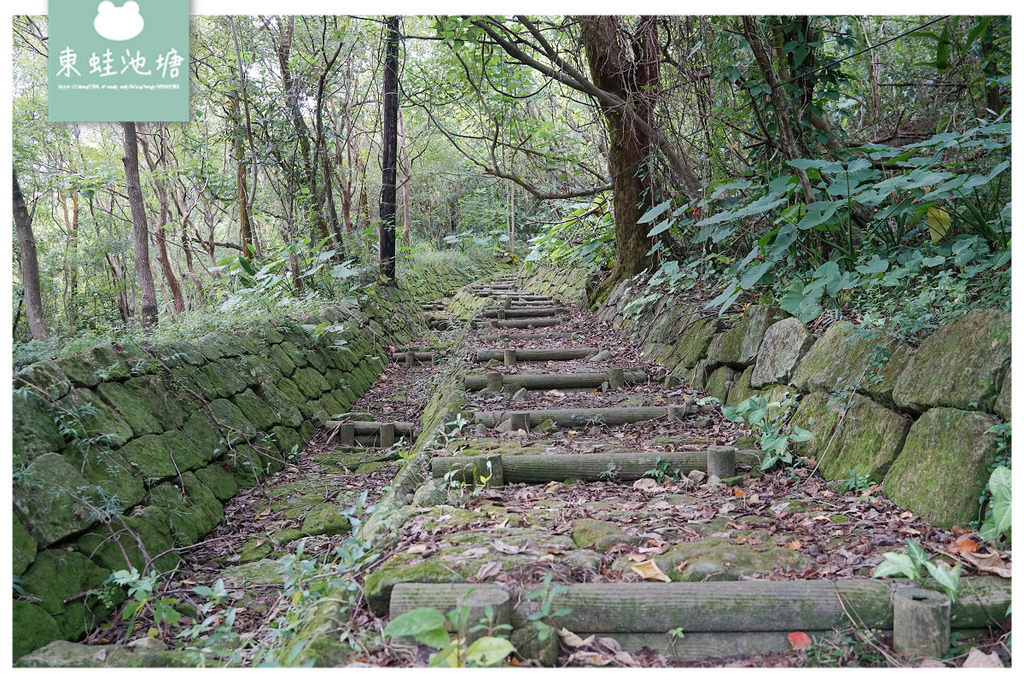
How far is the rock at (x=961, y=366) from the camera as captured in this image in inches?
92.4

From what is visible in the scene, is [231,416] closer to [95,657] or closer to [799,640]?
[95,657]

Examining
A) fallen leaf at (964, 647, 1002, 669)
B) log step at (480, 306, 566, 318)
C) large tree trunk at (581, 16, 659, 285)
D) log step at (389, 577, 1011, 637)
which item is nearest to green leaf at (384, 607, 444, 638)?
log step at (389, 577, 1011, 637)

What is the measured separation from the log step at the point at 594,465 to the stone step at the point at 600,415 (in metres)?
0.89

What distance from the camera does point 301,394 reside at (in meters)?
5.40

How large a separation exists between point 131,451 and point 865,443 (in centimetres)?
353

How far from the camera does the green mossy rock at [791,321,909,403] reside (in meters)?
2.94

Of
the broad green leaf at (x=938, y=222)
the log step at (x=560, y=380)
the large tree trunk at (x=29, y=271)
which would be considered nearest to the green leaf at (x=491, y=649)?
the broad green leaf at (x=938, y=222)

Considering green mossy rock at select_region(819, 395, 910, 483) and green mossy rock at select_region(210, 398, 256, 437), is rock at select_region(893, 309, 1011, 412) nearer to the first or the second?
green mossy rock at select_region(819, 395, 910, 483)

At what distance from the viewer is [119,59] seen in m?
2.19

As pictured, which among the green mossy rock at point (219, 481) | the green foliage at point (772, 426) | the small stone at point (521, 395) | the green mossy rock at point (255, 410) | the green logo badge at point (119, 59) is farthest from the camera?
the small stone at point (521, 395)

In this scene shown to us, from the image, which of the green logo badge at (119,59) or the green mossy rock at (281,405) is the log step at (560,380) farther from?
the green logo badge at (119,59)

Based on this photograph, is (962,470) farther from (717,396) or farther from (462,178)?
(462,178)

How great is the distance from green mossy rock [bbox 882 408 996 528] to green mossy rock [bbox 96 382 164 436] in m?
3.62
